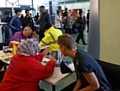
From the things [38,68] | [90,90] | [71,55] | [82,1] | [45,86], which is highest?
[82,1]

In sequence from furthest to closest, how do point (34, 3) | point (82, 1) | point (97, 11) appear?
point (34, 3) < point (82, 1) < point (97, 11)

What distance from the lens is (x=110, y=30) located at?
2371 mm

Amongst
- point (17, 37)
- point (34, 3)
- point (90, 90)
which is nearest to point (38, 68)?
point (90, 90)

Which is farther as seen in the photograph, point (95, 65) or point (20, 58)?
point (20, 58)

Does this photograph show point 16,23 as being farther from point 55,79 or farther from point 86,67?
point 86,67

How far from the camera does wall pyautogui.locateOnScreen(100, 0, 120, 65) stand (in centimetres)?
228

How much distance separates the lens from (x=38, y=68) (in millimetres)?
1780

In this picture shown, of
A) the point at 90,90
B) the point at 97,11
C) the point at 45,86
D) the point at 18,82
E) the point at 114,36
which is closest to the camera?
the point at 90,90

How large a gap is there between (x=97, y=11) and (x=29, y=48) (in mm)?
1210

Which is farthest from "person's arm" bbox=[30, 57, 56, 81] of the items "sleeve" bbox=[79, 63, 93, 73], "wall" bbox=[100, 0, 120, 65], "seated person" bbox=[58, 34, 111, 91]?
"wall" bbox=[100, 0, 120, 65]

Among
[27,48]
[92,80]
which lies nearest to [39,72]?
[27,48]

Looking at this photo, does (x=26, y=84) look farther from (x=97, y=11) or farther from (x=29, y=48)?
(x=97, y=11)

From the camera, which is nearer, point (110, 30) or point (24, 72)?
point (24, 72)

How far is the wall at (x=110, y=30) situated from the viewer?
7.47 feet
